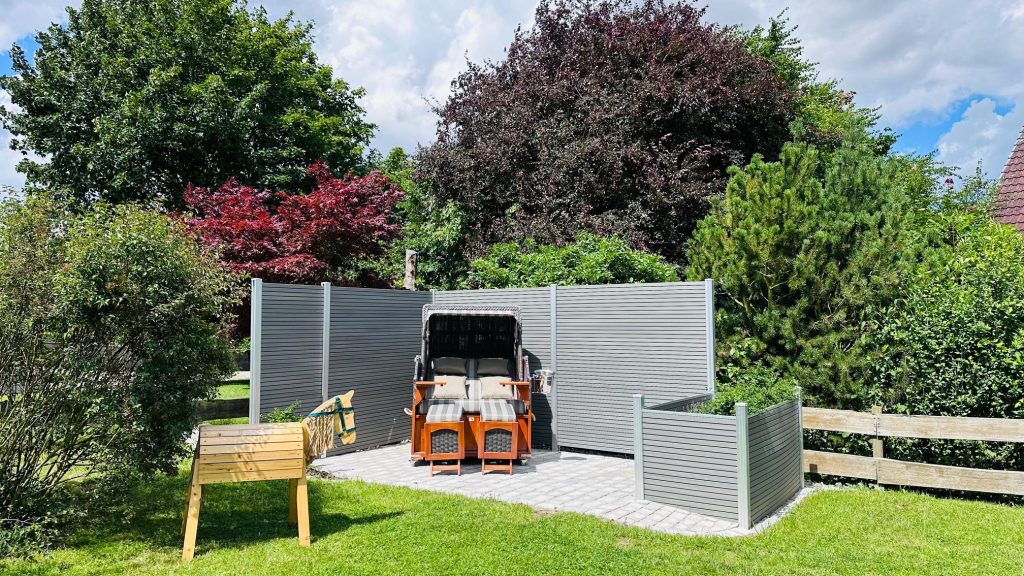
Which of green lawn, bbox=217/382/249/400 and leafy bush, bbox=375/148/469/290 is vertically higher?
leafy bush, bbox=375/148/469/290

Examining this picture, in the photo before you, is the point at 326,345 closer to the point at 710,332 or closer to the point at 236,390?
the point at 710,332

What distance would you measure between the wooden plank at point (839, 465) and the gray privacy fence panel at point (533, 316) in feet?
12.0

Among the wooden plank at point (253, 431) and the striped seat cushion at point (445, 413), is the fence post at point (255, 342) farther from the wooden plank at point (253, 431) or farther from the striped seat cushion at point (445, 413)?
the wooden plank at point (253, 431)

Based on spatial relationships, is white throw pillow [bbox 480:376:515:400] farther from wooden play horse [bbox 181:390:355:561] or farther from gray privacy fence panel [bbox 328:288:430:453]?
wooden play horse [bbox 181:390:355:561]

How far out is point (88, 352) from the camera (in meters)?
4.95

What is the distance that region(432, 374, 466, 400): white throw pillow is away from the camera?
865 centimetres

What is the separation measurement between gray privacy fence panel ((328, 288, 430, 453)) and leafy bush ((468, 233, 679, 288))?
206 cm

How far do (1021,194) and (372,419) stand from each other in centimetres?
1075

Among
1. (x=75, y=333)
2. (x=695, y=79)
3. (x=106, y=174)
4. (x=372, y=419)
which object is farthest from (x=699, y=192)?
(x=106, y=174)

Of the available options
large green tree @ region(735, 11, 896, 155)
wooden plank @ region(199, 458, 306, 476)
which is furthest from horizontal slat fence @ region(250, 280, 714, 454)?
large green tree @ region(735, 11, 896, 155)

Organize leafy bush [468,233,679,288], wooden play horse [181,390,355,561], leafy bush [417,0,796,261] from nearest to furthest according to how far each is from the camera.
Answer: wooden play horse [181,390,355,561] → leafy bush [468,233,679,288] → leafy bush [417,0,796,261]

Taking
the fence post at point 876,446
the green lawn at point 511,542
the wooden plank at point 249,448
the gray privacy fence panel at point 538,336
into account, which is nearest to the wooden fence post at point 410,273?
the gray privacy fence panel at point 538,336

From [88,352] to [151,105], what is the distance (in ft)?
48.8

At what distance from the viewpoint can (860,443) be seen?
7.24 m
